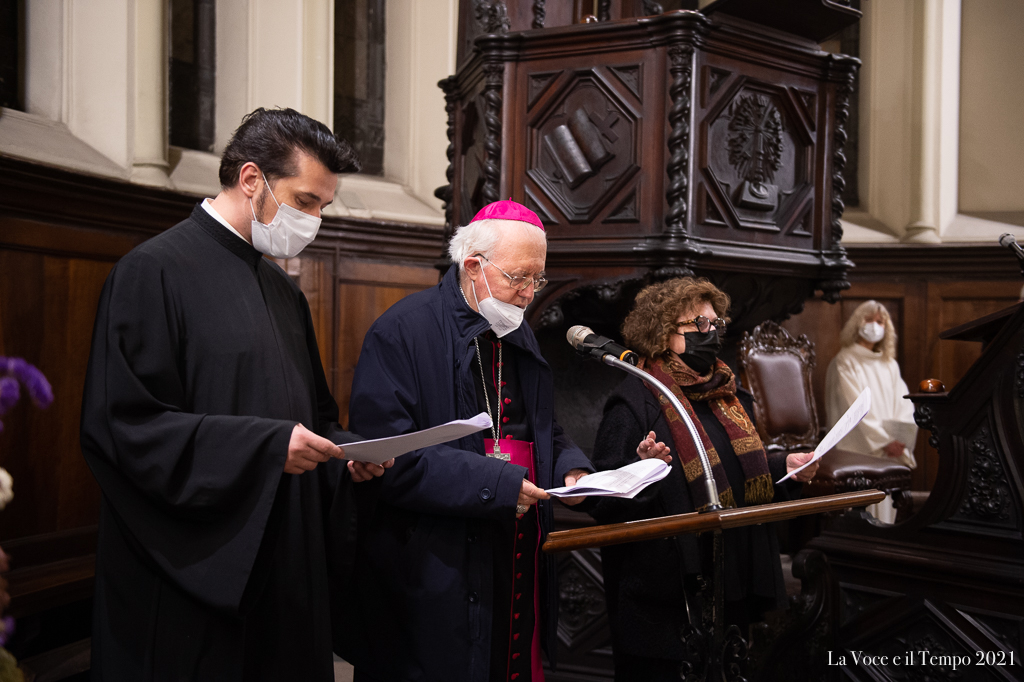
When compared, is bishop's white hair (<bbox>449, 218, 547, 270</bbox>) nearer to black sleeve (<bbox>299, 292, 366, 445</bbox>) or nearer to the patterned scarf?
black sleeve (<bbox>299, 292, 366, 445</bbox>)

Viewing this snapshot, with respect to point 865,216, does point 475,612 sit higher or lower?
lower

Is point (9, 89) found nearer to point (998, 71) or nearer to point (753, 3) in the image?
point (753, 3)

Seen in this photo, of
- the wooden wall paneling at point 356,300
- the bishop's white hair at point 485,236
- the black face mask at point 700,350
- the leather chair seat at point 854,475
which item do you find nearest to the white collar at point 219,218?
the bishop's white hair at point 485,236

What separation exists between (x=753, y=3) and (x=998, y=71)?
15.6 ft

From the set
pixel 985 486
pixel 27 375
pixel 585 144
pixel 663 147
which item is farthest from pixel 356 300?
pixel 27 375

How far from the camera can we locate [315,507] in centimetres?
197

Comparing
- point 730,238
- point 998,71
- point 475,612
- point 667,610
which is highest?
point 998,71

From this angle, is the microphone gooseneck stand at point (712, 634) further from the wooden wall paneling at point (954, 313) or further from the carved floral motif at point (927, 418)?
the wooden wall paneling at point (954, 313)

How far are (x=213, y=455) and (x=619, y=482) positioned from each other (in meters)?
0.90

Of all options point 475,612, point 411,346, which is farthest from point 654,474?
point 411,346

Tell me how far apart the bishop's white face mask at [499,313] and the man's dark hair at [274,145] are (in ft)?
1.78

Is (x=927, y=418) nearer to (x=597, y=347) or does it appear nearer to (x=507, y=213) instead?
(x=597, y=347)

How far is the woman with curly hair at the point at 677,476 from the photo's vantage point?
8.55ft

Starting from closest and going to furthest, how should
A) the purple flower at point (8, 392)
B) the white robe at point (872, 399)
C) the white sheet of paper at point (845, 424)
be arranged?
1. the purple flower at point (8, 392)
2. the white sheet of paper at point (845, 424)
3. the white robe at point (872, 399)
